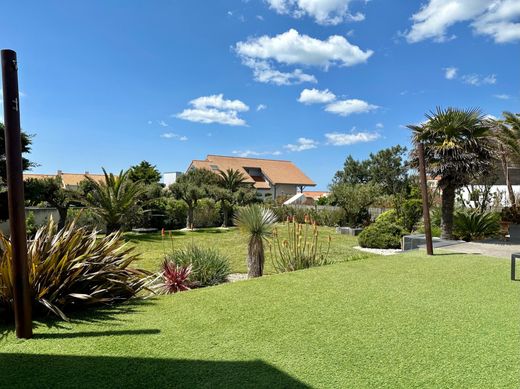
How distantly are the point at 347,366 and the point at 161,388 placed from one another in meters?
1.37

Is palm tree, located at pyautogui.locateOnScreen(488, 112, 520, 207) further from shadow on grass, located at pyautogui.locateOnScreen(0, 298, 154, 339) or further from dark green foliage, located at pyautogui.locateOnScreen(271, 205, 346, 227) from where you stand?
shadow on grass, located at pyautogui.locateOnScreen(0, 298, 154, 339)

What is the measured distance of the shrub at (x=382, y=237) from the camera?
13.7 meters

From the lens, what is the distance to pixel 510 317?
3.98 meters

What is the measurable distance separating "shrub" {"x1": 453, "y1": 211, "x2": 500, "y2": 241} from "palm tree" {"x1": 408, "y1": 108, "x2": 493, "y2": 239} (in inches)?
21.7

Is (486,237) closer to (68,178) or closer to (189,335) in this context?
(189,335)

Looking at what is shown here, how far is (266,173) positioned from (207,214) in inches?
964

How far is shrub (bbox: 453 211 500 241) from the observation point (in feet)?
35.7

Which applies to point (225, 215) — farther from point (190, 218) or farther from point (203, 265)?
point (203, 265)

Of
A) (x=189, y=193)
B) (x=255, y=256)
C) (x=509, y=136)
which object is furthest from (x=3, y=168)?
(x=509, y=136)

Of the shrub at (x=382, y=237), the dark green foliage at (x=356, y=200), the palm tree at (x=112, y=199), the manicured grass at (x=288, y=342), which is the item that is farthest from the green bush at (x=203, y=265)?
the dark green foliage at (x=356, y=200)

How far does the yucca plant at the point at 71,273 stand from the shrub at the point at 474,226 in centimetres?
954

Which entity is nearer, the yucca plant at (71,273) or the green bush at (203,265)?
the yucca plant at (71,273)

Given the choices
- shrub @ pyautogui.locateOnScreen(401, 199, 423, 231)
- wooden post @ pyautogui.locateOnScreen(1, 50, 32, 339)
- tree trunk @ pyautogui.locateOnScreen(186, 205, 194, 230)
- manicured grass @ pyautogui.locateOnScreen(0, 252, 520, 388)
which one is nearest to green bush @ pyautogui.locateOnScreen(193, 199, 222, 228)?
tree trunk @ pyautogui.locateOnScreen(186, 205, 194, 230)

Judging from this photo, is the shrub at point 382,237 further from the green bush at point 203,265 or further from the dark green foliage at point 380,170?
the dark green foliage at point 380,170
